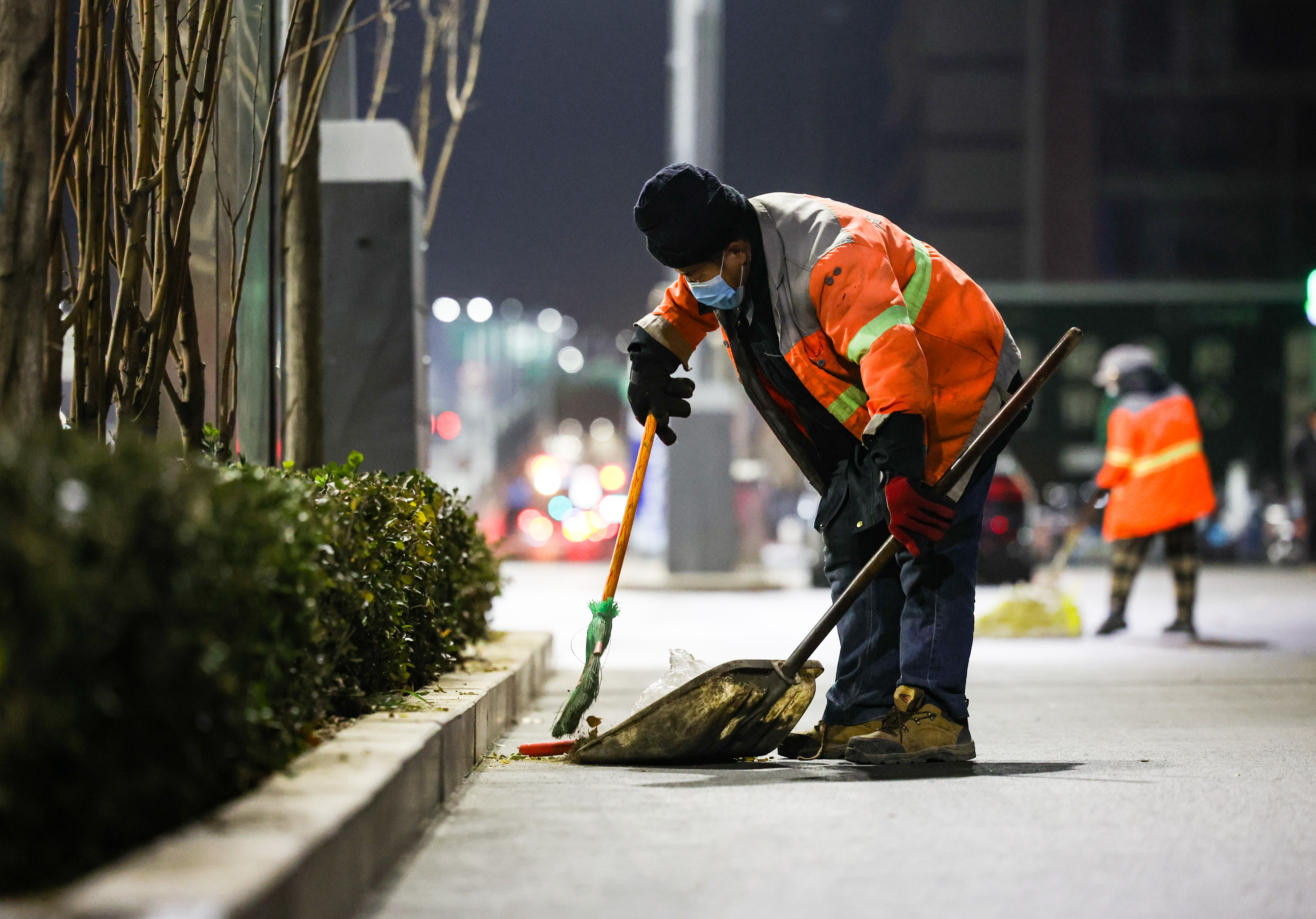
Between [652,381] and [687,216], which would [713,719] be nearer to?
[652,381]

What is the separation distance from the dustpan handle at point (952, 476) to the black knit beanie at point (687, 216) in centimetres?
93

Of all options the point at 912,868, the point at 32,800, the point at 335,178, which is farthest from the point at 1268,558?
the point at 32,800

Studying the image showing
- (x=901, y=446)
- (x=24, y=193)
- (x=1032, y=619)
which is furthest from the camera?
(x=1032, y=619)

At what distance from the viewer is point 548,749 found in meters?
5.15

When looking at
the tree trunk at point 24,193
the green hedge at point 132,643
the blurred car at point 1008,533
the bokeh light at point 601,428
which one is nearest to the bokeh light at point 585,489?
the blurred car at point 1008,533

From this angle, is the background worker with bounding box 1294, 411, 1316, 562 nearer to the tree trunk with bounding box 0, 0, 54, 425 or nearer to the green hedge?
the tree trunk with bounding box 0, 0, 54, 425

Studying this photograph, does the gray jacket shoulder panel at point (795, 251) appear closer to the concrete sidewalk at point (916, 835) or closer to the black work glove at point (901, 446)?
the black work glove at point (901, 446)

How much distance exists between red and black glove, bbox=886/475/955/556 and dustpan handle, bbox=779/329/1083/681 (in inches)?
2.7

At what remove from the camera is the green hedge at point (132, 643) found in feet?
7.63

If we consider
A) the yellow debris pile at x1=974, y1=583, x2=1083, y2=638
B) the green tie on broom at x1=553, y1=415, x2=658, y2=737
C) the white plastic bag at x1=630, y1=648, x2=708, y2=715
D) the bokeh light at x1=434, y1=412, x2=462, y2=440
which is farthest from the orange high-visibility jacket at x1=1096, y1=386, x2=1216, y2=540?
the bokeh light at x1=434, y1=412, x2=462, y2=440

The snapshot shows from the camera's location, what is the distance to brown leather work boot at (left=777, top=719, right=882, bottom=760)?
5059 mm

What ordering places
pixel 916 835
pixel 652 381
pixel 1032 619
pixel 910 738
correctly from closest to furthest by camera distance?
pixel 916 835
pixel 910 738
pixel 652 381
pixel 1032 619

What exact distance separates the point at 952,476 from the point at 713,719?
0.96 meters

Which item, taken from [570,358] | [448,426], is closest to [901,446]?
[448,426]
